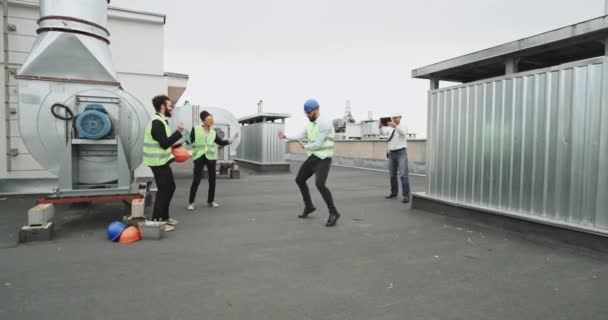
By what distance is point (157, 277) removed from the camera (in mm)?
3270

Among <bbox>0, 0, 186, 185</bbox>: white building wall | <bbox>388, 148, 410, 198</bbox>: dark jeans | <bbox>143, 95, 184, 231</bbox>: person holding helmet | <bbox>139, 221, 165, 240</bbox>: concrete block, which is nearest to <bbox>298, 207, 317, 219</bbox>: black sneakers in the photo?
<bbox>143, 95, 184, 231</bbox>: person holding helmet

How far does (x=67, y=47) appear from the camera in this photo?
5.12m

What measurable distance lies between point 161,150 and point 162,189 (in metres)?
0.53

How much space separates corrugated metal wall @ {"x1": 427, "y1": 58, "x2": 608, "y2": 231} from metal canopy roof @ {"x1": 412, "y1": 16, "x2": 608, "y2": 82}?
1.04 feet

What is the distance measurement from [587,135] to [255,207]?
5100mm

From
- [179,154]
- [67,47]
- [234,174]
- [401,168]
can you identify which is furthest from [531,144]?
[234,174]

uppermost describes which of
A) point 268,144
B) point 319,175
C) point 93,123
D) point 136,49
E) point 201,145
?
point 136,49

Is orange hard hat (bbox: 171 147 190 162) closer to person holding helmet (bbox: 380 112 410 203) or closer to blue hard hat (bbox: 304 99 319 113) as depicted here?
blue hard hat (bbox: 304 99 319 113)

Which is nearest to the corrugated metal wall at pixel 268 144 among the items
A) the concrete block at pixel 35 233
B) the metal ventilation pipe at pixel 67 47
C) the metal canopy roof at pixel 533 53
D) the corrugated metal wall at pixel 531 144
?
the metal canopy roof at pixel 533 53

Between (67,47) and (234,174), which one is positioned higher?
(67,47)

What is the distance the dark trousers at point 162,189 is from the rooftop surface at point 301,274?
0.37 metres

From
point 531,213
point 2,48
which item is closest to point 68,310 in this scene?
point 531,213

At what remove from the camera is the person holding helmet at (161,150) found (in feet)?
15.7

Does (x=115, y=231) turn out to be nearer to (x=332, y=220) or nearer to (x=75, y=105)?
(x=75, y=105)
